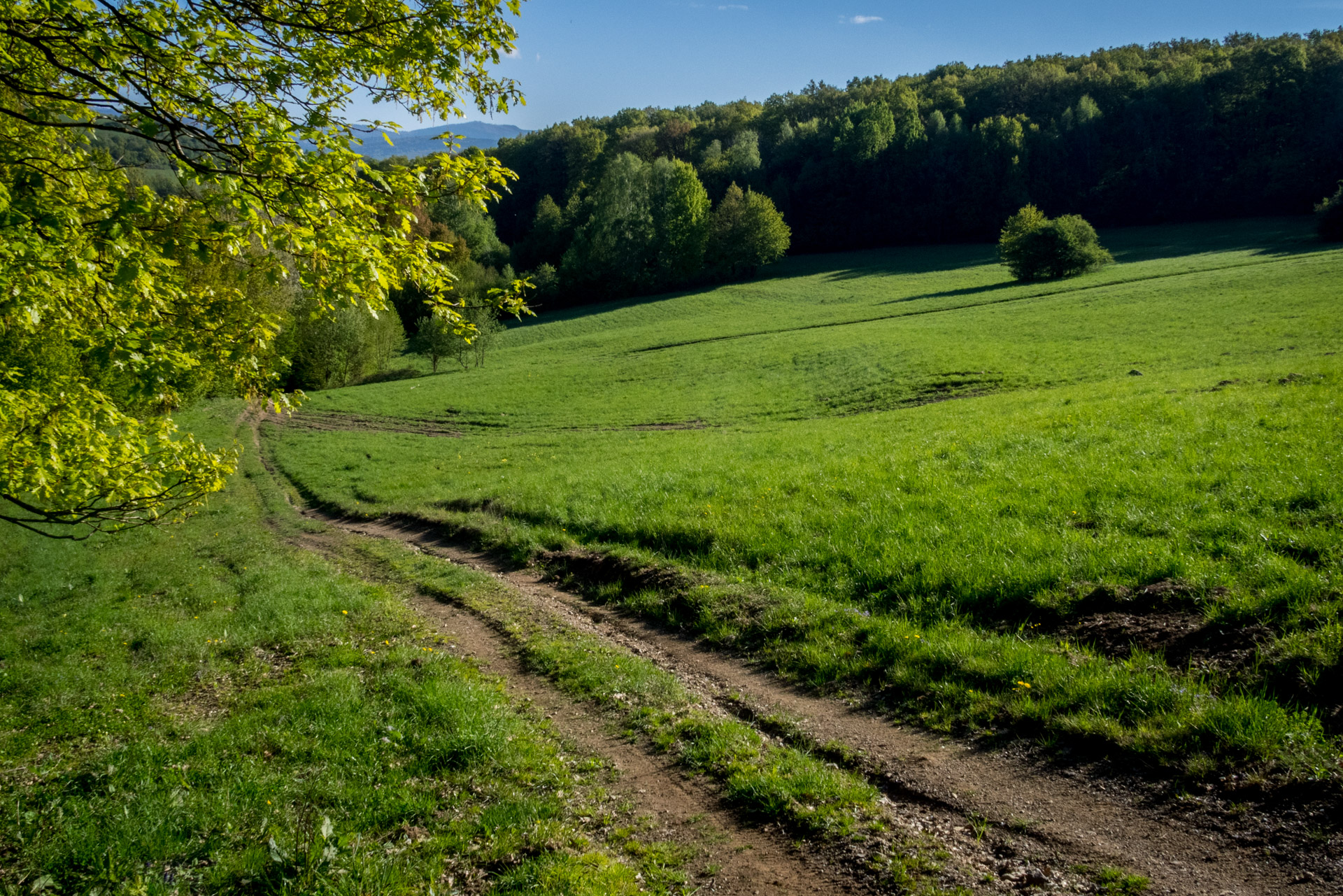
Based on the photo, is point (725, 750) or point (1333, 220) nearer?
point (725, 750)

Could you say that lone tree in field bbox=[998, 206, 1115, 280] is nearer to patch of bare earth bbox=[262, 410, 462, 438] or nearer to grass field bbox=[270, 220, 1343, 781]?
grass field bbox=[270, 220, 1343, 781]

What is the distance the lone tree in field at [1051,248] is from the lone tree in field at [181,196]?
6667 cm

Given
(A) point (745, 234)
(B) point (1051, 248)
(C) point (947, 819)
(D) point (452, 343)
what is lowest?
(C) point (947, 819)

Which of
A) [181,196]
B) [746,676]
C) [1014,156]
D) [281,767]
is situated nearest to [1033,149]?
[1014,156]

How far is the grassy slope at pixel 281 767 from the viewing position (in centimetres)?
477

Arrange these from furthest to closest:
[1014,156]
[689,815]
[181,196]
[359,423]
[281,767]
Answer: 1. [1014,156]
2. [359,423]
3. [181,196]
4. [281,767]
5. [689,815]

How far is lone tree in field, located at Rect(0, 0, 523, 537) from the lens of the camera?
18.0 ft

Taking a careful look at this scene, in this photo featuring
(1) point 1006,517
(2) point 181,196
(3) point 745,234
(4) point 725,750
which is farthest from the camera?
(3) point 745,234

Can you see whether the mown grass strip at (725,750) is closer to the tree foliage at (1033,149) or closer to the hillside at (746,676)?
the hillside at (746,676)

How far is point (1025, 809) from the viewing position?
17.2ft

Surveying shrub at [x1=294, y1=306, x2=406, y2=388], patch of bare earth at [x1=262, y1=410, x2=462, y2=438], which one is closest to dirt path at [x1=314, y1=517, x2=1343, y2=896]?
patch of bare earth at [x1=262, y1=410, x2=462, y2=438]

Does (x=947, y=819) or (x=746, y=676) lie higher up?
(x=947, y=819)

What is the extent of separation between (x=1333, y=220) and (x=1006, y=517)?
7791 centimetres

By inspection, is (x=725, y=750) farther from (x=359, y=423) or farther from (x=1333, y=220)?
(x=1333, y=220)
